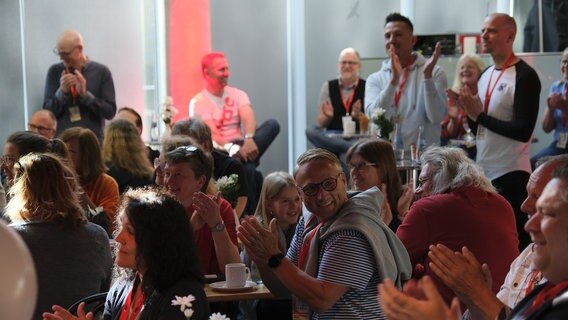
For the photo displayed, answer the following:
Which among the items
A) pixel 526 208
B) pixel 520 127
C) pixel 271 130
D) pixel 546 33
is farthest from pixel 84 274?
pixel 546 33

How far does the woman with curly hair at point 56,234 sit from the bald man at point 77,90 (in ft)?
14.0

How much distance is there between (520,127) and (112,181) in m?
2.64

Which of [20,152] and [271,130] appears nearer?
[20,152]

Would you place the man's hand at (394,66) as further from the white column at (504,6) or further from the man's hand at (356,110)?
the white column at (504,6)

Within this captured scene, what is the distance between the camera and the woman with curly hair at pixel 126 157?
673 centimetres

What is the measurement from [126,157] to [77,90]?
2.09m

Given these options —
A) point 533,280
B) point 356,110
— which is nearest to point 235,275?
point 533,280

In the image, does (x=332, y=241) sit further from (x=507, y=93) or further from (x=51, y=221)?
(x=507, y=93)

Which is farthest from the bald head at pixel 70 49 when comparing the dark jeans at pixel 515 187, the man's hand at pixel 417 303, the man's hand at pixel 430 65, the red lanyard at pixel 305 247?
the man's hand at pixel 417 303

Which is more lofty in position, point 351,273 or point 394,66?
point 394,66

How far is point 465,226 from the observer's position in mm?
4359

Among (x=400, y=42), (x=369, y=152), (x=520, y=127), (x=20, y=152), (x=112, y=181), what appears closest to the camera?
(x=369, y=152)

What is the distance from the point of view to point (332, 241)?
3.70 m

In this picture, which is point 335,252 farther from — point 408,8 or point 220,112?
point 408,8
